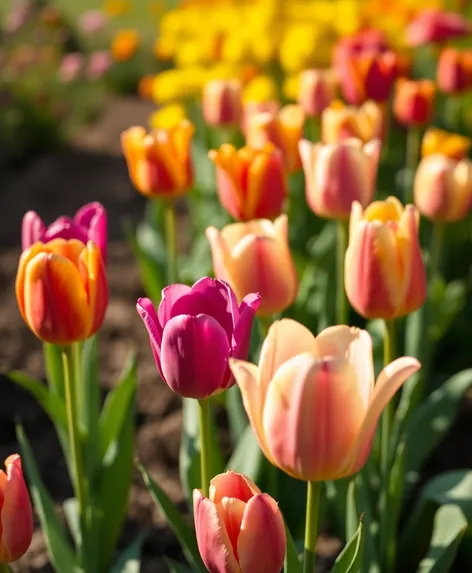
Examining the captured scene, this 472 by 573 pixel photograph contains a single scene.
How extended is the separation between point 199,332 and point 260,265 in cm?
33

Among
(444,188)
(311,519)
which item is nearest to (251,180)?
(444,188)

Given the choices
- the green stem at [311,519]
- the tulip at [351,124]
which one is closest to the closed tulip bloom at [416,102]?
the tulip at [351,124]

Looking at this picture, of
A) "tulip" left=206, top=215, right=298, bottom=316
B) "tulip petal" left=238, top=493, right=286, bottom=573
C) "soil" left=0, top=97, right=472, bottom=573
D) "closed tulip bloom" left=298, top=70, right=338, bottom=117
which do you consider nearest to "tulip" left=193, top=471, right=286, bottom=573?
"tulip petal" left=238, top=493, right=286, bottom=573

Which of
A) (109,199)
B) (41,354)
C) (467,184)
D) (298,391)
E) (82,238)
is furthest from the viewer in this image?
(109,199)

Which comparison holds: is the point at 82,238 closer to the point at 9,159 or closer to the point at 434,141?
the point at 434,141

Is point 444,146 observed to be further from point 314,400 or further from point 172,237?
point 314,400

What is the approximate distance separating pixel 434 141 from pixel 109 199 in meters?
2.69

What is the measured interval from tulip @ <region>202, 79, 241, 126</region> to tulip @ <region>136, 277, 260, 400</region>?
56.2 inches

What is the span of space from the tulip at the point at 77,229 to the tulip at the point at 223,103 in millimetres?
1052

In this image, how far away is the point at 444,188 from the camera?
6.08ft

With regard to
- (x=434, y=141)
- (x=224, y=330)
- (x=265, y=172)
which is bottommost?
(x=434, y=141)

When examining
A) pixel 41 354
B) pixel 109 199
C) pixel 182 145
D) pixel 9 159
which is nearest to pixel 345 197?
pixel 182 145

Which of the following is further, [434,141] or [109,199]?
[109,199]

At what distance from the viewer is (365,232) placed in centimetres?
130
